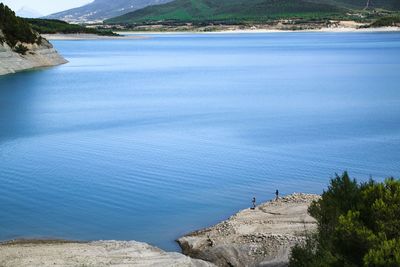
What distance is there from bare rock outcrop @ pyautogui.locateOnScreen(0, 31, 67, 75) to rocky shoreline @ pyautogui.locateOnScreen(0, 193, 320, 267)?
66979 mm

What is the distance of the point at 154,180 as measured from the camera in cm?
3300

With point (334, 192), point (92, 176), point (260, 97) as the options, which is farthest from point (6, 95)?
point (334, 192)

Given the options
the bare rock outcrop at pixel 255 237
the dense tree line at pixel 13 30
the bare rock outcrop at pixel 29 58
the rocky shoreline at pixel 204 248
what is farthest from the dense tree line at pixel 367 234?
the dense tree line at pixel 13 30

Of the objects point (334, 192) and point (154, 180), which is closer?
point (334, 192)

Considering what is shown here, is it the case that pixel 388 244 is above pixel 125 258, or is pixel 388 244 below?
above

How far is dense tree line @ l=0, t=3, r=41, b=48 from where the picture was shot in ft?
291

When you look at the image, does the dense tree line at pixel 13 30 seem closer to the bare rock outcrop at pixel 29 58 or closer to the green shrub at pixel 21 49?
the green shrub at pixel 21 49

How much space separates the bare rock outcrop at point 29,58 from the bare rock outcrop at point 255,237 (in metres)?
67.0

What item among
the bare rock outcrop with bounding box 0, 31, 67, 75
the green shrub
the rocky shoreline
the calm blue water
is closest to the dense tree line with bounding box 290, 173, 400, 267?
the rocky shoreline

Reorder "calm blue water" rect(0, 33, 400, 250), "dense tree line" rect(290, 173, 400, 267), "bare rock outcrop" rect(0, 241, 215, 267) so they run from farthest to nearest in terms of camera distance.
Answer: "calm blue water" rect(0, 33, 400, 250) < "bare rock outcrop" rect(0, 241, 215, 267) < "dense tree line" rect(290, 173, 400, 267)

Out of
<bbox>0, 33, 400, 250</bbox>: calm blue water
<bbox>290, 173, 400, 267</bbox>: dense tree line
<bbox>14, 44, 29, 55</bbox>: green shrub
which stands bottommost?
<bbox>0, 33, 400, 250</bbox>: calm blue water

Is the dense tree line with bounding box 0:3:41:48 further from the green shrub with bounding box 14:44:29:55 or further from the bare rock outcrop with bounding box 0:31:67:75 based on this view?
the bare rock outcrop with bounding box 0:31:67:75

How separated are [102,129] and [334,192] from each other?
33.2 meters

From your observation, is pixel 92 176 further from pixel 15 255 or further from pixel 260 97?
pixel 260 97
